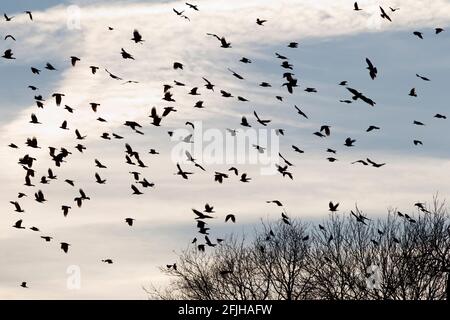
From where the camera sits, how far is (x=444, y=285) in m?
46.8

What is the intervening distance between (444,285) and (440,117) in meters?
22.4

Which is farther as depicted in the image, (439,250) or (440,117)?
(439,250)

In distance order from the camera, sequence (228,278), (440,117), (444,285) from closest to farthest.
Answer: (440,117) → (444,285) → (228,278)

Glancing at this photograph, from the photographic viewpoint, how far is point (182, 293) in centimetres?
5503

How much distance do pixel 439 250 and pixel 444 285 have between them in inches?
77.2
